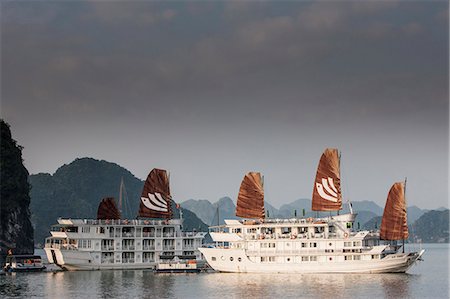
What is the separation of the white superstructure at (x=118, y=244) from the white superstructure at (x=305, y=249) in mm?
8345

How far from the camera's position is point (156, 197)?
82375 mm

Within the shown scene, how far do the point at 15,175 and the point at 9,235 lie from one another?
10.4m

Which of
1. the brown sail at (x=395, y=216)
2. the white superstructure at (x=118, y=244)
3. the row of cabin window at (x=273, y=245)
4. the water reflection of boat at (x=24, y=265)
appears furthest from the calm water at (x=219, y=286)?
the white superstructure at (x=118, y=244)

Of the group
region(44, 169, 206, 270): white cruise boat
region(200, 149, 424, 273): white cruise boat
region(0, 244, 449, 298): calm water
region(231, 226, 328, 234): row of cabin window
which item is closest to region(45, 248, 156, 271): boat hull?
region(44, 169, 206, 270): white cruise boat

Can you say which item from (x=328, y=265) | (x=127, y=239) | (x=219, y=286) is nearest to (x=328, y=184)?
(x=328, y=265)

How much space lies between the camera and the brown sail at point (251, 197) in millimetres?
73750

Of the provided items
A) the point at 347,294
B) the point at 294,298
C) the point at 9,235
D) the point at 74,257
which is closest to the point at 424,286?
the point at 347,294

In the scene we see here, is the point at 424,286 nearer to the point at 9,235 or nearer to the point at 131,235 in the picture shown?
the point at 131,235

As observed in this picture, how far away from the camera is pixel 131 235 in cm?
8019

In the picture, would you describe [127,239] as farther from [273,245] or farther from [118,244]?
[273,245]

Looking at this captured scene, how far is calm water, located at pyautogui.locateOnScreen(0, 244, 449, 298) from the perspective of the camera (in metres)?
55.5

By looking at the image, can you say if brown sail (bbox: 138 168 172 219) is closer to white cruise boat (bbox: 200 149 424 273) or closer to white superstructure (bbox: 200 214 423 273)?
white cruise boat (bbox: 200 149 424 273)

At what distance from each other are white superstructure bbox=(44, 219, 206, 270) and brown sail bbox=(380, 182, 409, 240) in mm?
20989

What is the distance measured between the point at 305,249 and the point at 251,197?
28.9ft
